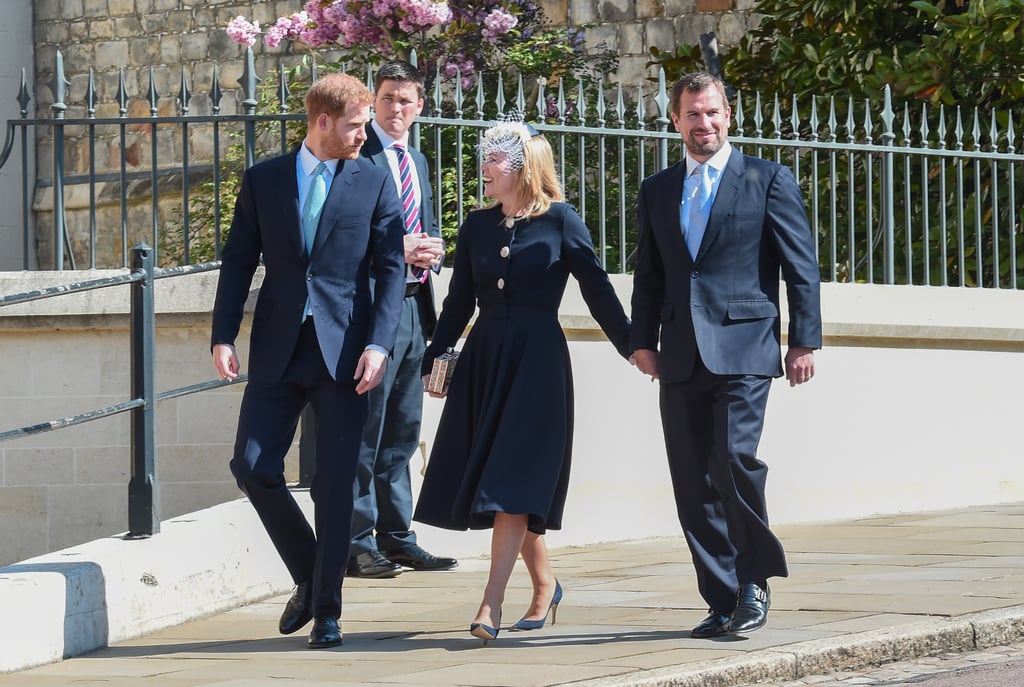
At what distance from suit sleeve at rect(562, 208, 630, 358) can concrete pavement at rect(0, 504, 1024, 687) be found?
918 millimetres

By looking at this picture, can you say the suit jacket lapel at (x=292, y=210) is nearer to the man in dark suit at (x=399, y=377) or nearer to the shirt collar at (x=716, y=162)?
the man in dark suit at (x=399, y=377)

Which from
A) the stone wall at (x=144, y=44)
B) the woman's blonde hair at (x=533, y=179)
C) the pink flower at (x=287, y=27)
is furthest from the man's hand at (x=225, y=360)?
the stone wall at (x=144, y=44)

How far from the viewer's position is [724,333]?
523cm

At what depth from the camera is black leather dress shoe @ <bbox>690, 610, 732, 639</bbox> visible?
512 centimetres

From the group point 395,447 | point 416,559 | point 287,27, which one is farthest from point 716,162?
point 287,27

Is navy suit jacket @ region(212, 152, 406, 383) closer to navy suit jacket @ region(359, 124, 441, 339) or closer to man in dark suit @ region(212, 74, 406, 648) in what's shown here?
man in dark suit @ region(212, 74, 406, 648)

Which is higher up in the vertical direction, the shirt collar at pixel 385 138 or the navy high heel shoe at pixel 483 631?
the shirt collar at pixel 385 138

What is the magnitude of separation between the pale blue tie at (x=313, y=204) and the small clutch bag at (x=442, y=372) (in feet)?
1.72

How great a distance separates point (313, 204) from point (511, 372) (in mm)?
796

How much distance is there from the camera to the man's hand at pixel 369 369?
17.0 ft

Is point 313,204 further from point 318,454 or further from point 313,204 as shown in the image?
point 318,454

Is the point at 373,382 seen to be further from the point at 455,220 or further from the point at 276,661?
the point at 455,220

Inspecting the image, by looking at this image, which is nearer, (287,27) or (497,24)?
(287,27)

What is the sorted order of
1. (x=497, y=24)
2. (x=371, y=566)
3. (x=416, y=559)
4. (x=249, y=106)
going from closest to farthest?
(x=371, y=566) < (x=416, y=559) < (x=249, y=106) < (x=497, y=24)
